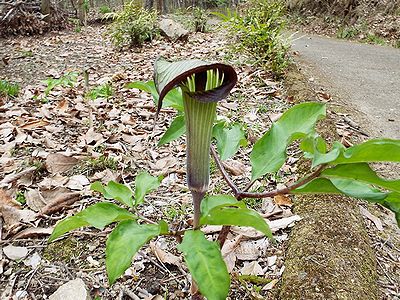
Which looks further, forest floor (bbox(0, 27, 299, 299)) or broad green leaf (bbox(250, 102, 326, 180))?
forest floor (bbox(0, 27, 299, 299))

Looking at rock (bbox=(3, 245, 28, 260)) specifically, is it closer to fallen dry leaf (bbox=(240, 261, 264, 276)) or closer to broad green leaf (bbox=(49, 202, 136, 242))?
broad green leaf (bbox=(49, 202, 136, 242))

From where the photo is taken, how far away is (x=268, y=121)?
234 centimetres

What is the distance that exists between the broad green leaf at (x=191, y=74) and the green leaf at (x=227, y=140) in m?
0.39

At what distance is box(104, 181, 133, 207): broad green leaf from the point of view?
0.87 m

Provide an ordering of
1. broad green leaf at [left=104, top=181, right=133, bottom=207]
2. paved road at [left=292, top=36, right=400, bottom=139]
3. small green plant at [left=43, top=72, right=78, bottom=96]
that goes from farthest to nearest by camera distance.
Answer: paved road at [left=292, top=36, right=400, bottom=139] < small green plant at [left=43, top=72, right=78, bottom=96] < broad green leaf at [left=104, top=181, right=133, bottom=207]

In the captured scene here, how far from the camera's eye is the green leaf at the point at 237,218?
0.61 meters

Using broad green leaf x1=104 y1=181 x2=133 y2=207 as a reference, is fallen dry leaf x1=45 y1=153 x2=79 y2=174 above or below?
below

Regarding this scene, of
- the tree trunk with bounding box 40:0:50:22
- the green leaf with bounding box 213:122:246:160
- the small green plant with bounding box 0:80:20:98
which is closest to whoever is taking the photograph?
the green leaf with bounding box 213:122:246:160

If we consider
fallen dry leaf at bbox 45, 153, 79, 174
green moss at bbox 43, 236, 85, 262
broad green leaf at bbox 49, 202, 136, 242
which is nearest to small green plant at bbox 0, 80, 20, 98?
fallen dry leaf at bbox 45, 153, 79, 174

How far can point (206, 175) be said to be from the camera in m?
0.75

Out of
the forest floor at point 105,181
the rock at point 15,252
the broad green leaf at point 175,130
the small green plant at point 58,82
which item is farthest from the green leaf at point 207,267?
the small green plant at point 58,82

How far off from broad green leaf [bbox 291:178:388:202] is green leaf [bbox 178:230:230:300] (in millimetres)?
204

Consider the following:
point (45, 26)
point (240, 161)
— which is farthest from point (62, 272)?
point (45, 26)

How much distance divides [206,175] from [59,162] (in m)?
1.22
